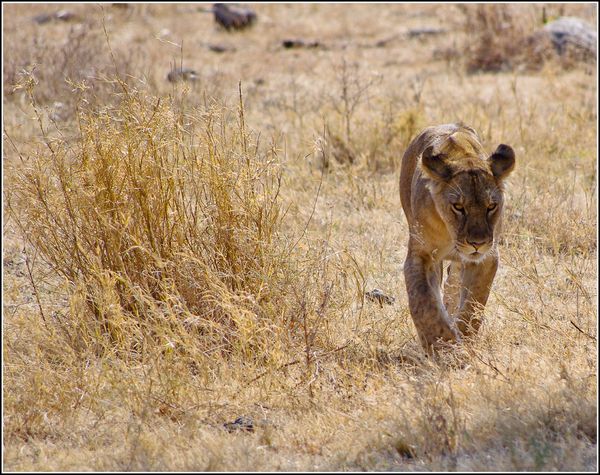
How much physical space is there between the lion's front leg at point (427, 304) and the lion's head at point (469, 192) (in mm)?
303

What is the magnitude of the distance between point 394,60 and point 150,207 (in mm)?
9953

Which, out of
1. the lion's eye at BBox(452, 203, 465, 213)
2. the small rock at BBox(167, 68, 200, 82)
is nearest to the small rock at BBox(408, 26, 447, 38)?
the small rock at BBox(167, 68, 200, 82)

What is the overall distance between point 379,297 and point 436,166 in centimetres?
121

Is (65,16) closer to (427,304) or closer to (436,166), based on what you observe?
(436,166)

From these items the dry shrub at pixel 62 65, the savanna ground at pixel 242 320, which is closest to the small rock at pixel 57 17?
the dry shrub at pixel 62 65

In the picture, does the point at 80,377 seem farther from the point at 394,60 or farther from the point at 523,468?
the point at 394,60

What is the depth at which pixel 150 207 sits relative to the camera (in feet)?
19.4

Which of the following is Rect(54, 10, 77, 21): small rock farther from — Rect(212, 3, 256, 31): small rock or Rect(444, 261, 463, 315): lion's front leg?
Rect(444, 261, 463, 315): lion's front leg

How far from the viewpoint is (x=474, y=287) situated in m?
5.84

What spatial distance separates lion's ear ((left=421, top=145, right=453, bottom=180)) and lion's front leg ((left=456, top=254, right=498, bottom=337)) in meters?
0.54

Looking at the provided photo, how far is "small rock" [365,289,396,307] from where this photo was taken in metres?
6.59

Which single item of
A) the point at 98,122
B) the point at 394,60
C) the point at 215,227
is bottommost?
the point at 394,60

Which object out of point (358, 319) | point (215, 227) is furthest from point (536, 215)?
point (215, 227)

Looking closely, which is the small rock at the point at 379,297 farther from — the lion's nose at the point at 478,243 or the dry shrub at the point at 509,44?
the dry shrub at the point at 509,44
